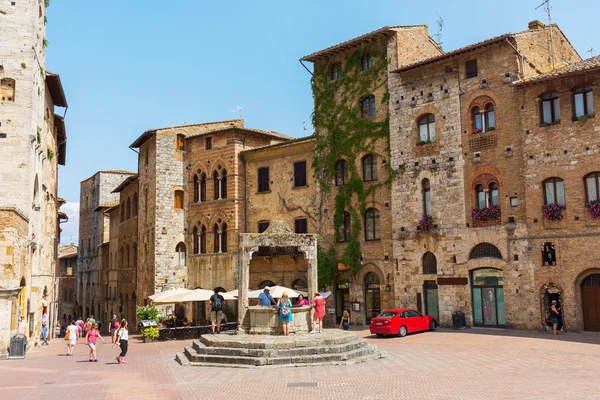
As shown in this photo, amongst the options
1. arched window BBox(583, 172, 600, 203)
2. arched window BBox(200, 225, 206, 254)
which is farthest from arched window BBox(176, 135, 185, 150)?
arched window BBox(583, 172, 600, 203)

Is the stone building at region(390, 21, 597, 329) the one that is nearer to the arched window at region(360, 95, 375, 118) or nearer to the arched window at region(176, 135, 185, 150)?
the arched window at region(360, 95, 375, 118)

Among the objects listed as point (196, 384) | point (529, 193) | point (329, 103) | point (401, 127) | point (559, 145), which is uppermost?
point (329, 103)

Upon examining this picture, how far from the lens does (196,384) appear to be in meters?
14.4

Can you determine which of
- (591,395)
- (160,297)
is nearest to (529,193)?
(591,395)

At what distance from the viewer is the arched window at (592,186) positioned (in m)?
24.5

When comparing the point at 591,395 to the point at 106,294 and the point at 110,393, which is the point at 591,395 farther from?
the point at 106,294

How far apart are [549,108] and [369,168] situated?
380 inches

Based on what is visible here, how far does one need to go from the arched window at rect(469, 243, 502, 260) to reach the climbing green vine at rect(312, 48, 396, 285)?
5.74 metres

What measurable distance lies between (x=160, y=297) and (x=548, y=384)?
20199 mm

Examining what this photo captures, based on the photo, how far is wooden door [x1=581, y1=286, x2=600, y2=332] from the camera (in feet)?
79.3

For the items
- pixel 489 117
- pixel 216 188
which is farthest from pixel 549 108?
pixel 216 188

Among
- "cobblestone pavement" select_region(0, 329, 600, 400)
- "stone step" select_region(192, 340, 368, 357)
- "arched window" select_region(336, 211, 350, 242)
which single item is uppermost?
"arched window" select_region(336, 211, 350, 242)

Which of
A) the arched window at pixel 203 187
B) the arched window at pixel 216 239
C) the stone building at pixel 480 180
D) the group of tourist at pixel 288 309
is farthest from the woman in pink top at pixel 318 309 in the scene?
the arched window at pixel 203 187

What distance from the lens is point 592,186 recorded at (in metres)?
24.7
